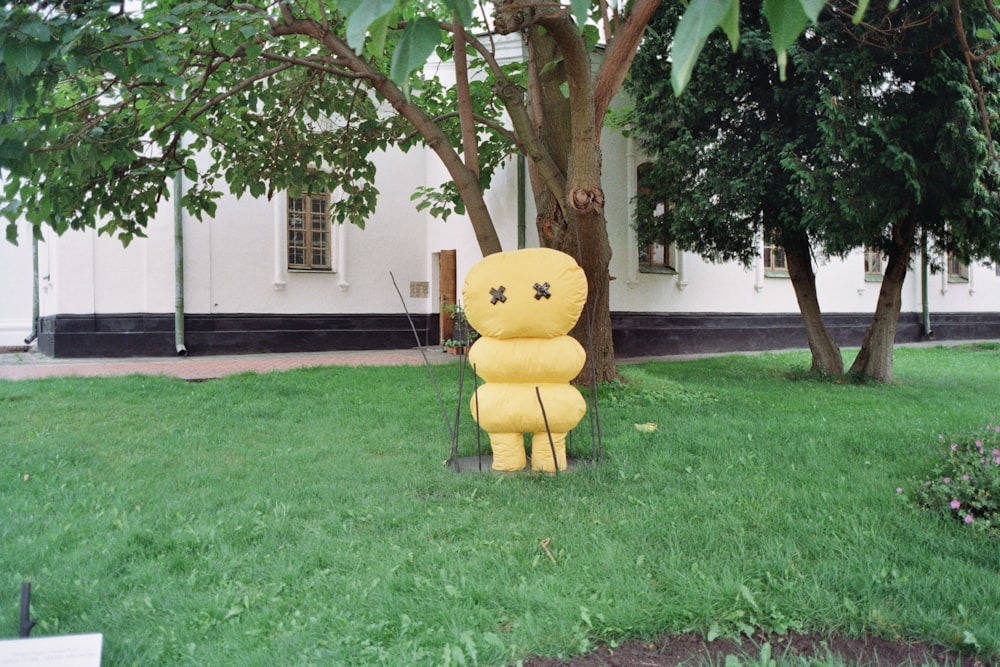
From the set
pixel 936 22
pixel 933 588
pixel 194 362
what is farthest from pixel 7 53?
pixel 194 362

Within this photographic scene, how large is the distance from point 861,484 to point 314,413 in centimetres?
510

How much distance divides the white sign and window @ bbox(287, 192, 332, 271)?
43.6 feet

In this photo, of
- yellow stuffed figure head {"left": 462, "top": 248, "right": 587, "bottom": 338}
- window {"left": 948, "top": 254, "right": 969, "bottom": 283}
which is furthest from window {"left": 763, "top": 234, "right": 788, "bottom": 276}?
yellow stuffed figure head {"left": 462, "top": 248, "right": 587, "bottom": 338}

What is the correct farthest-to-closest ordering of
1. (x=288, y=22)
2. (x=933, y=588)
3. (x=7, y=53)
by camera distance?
1. (x=288, y=22)
2. (x=933, y=588)
3. (x=7, y=53)

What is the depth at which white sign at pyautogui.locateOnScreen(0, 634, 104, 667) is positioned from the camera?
6.84ft

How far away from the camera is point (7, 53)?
2775 mm

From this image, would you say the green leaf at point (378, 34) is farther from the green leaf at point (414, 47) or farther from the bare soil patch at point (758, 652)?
the bare soil patch at point (758, 652)

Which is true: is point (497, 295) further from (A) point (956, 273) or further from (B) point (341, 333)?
(A) point (956, 273)

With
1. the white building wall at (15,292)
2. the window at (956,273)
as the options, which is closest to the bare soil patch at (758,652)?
the white building wall at (15,292)

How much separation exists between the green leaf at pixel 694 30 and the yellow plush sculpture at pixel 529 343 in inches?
145

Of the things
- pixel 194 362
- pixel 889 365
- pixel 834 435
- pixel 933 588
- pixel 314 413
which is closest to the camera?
pixel 933 588

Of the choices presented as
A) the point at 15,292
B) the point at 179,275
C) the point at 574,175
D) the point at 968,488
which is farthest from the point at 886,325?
the point at 15,292

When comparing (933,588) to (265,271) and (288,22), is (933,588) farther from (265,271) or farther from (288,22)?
(265,271)

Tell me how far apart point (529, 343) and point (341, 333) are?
1108cm
